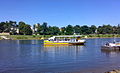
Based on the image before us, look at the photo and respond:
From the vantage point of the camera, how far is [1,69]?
35.0 meters

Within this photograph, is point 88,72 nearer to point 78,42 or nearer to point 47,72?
point 47,72

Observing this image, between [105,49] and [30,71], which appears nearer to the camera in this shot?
[30,71]

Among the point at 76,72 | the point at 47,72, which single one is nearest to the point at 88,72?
the point at 76,72

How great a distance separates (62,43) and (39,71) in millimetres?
63840

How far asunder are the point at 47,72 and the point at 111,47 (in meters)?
37.8

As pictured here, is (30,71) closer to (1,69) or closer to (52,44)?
(1,69)

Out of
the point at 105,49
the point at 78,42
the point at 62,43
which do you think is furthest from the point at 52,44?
the point at 105,49

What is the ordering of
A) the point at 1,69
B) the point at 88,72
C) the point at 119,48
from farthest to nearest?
1. the point at 119,48
2. the point at 1,69
3. the point at 88,72

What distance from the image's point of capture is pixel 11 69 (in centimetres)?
3525

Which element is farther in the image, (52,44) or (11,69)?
(52,44)

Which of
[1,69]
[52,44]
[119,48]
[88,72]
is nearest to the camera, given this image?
[88,72]

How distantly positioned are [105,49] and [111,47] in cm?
231

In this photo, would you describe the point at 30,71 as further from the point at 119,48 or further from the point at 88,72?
the point at 119,48

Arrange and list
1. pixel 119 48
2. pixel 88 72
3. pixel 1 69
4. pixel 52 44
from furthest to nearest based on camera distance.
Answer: pixel 52 44
pixel 119 48
pixel 1 69
pixel 88 72
